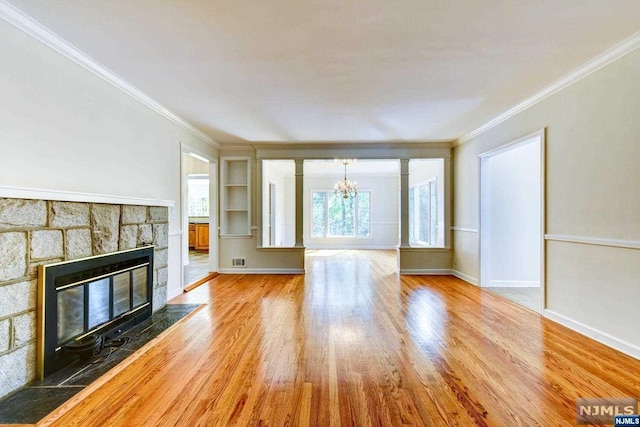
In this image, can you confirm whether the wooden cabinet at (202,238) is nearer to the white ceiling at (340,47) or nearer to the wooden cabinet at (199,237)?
the wooden cabinet at (199,237)

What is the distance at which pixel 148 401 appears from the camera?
5.96 ft

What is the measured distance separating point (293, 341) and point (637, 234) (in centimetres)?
291

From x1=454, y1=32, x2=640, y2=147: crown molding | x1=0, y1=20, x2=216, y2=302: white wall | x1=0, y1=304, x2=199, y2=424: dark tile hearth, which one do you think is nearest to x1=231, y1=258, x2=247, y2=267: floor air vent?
x1=0, y1=20, x2=216, y2=302: white wall

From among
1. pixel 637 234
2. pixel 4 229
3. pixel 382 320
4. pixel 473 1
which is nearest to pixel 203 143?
pixel 4 229

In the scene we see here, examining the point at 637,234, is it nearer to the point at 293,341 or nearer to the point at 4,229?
the point at 293,341

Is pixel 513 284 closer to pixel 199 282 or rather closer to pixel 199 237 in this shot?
pixel 199 282

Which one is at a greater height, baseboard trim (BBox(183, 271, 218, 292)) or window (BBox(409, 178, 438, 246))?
window (BBox(409, 178, 438, 246))

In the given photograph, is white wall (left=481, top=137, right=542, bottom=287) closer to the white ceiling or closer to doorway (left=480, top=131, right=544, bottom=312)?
doorway (left=480, top=131, right=544, bottom=312)

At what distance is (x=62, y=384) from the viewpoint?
6.42 feet

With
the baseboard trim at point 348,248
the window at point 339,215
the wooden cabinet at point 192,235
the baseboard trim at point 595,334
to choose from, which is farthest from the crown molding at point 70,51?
the baseboard trim at point 348,248

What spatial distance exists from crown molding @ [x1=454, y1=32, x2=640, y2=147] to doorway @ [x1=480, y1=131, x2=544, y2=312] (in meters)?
0.86

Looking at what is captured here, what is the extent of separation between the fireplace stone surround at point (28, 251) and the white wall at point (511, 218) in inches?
196

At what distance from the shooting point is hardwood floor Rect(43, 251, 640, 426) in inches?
66.9

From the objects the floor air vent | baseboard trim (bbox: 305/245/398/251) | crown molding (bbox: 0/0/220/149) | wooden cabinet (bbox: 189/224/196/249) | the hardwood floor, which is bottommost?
the hardwood floor
